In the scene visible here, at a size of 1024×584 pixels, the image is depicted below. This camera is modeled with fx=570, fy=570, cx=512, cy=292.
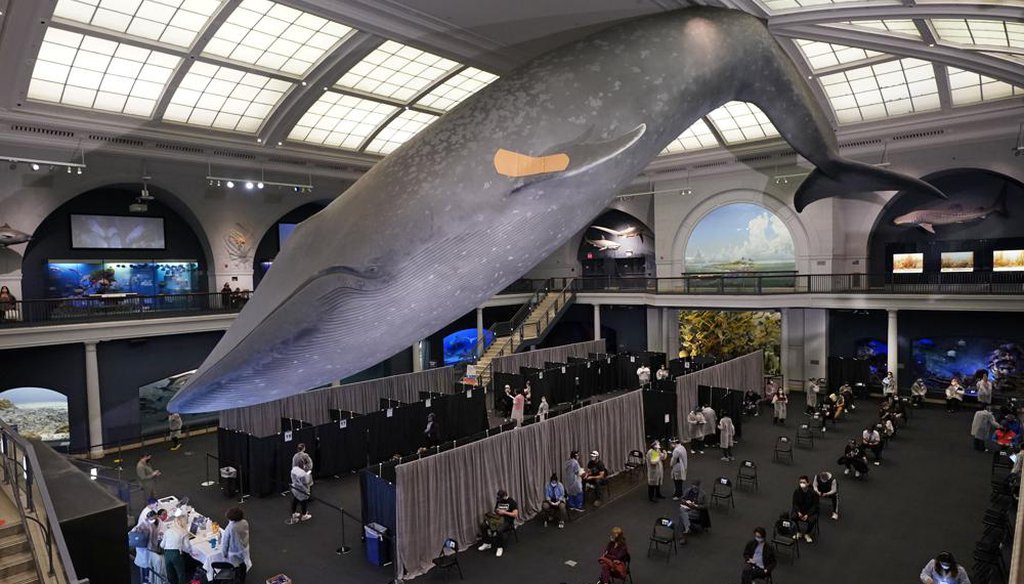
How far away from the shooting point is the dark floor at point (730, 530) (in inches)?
372

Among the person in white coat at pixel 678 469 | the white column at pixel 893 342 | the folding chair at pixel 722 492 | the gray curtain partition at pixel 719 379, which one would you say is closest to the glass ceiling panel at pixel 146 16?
the person in white coat at pixel 678 469

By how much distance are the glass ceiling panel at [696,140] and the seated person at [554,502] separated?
57.2ft

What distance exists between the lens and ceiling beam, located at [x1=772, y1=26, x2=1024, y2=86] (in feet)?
14.4

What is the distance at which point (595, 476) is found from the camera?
12352mm

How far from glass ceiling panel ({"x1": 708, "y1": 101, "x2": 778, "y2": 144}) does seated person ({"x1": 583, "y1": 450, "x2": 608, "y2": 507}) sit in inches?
610

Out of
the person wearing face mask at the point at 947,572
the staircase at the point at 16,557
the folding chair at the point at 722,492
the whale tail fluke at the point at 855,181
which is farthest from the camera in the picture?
the folding chair at the point at 722,492

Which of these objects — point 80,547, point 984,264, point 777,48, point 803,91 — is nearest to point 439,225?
point 777,48

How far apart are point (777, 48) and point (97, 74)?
62.0ft

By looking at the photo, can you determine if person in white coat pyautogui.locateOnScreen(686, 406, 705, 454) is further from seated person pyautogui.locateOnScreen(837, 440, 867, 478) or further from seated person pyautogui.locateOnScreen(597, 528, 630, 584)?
seated person pyautogui.locateOnScreen(597, 528, 630, 584)

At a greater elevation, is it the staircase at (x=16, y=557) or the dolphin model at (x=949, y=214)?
the dolphin model at (x=949, y=214)

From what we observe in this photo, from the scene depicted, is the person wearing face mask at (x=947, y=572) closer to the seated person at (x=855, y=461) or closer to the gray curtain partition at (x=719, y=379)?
the seated person at (x=855, y=461)

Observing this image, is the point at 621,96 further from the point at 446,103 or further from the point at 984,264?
the point at 984,264

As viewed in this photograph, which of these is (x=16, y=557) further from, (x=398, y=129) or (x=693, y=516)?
(x=398, y=129)

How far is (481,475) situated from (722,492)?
519 centimetres
